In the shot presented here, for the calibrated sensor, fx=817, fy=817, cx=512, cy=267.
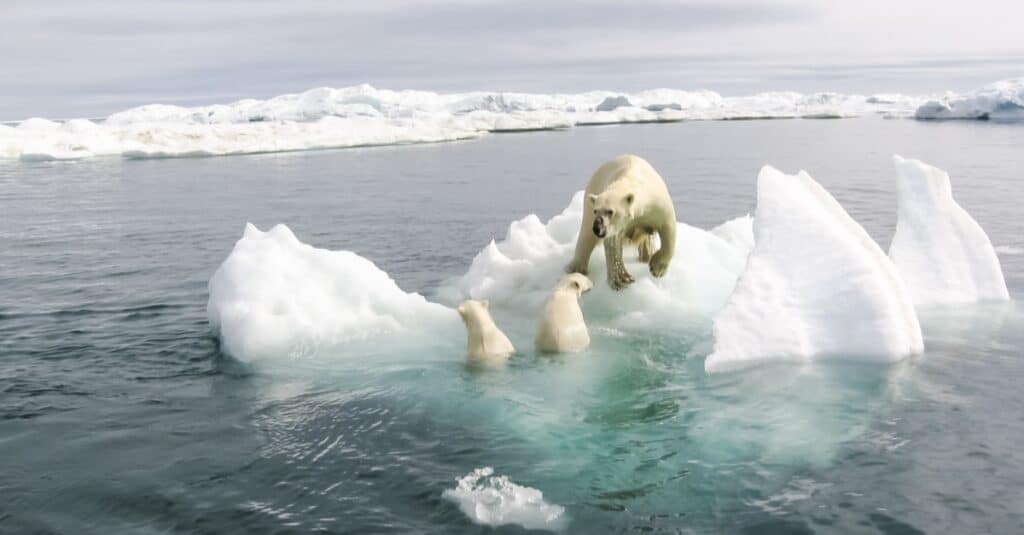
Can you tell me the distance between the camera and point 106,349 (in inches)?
406

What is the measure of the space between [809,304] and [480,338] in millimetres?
3790

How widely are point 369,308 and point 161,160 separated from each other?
45.3 metres

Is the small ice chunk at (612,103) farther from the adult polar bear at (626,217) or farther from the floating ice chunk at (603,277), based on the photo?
the adult polar bear at (626,217)

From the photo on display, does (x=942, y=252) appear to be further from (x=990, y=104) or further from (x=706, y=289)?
(x=990, y=104)

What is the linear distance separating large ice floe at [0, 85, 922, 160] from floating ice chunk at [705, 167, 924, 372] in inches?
1978

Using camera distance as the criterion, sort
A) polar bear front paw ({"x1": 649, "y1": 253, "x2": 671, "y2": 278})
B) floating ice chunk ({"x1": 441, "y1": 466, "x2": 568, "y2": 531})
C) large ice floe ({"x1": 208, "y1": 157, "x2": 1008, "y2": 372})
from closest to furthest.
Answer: floating ice chunk ({"x1": 441, "y1": 466, "x2": 568, "y2": 531}) → large ice floe ({"x1": 208, "y1": 157, "x2": 1008, "y2": 372}) → polar bear front paw ({"x1": 649, "y1": 253, "x2": 671, "y2": 278})

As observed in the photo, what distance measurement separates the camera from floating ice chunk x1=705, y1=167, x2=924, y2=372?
9094 millimetres

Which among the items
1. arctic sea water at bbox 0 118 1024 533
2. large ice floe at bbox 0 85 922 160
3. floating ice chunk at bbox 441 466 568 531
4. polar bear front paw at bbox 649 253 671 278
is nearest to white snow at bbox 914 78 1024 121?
large ice floe at bbox 0 85 922 160

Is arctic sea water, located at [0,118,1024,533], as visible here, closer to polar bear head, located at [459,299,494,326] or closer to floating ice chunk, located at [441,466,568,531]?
floating ice chunk, located at [441,466,568,531]

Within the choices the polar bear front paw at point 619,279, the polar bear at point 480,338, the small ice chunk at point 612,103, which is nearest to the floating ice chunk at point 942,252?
the polar bear front paw at point 619,279

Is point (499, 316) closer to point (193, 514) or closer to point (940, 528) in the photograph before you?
point (193, 514)

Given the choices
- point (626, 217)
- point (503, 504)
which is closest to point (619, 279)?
point (626, 217)

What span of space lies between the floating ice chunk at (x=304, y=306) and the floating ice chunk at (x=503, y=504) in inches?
164

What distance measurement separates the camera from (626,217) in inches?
398
